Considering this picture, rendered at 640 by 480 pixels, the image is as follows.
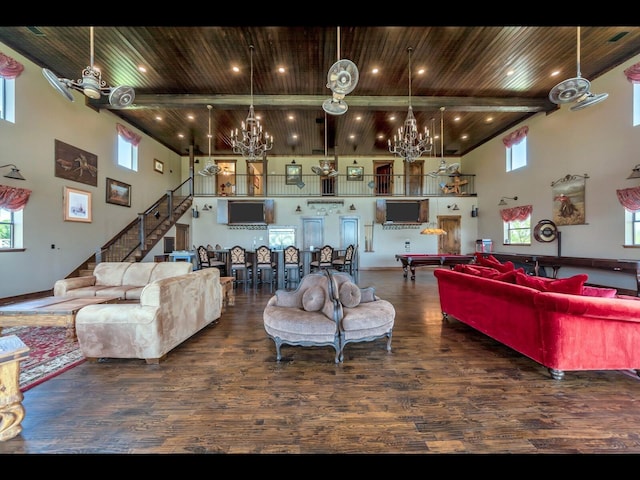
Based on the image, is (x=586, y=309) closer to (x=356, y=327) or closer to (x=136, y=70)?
(x=356, y=327)

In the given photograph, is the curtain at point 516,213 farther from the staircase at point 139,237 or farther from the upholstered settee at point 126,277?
the staircase at point 139,237

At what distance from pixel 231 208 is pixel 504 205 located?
10.2 metres

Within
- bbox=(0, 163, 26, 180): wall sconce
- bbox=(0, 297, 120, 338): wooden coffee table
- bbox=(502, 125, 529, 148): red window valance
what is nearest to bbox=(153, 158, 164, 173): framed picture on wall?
bbox=(0, 163, 26, 180): wall sconce

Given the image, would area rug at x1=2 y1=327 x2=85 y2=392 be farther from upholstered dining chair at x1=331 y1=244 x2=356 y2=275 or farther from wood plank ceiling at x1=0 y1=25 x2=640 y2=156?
upholstered dining chair at x1=331 y1=244 x2=356 y2=275

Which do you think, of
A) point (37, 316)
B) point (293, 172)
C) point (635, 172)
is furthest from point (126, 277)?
point (635, 172)

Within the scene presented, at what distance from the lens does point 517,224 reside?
28.3 feet

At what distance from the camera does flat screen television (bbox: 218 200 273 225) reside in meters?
9.98

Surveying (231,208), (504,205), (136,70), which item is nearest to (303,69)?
(136,70)

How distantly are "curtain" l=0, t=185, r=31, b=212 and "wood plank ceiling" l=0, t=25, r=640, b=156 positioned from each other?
9.11 ft

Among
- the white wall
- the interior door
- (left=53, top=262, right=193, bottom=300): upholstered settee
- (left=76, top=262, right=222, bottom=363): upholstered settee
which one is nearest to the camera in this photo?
(left=76, top=262, right=222, bottom=363): upholstered settee

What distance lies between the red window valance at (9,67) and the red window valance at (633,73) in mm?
12045

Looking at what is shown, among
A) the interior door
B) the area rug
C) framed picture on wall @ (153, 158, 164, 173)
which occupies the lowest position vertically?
the area rug

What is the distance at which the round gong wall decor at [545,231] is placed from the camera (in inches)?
282

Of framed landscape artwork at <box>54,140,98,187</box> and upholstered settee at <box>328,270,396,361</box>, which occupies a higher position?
framed landscape artwork at <box>54,140,98,187</box>
